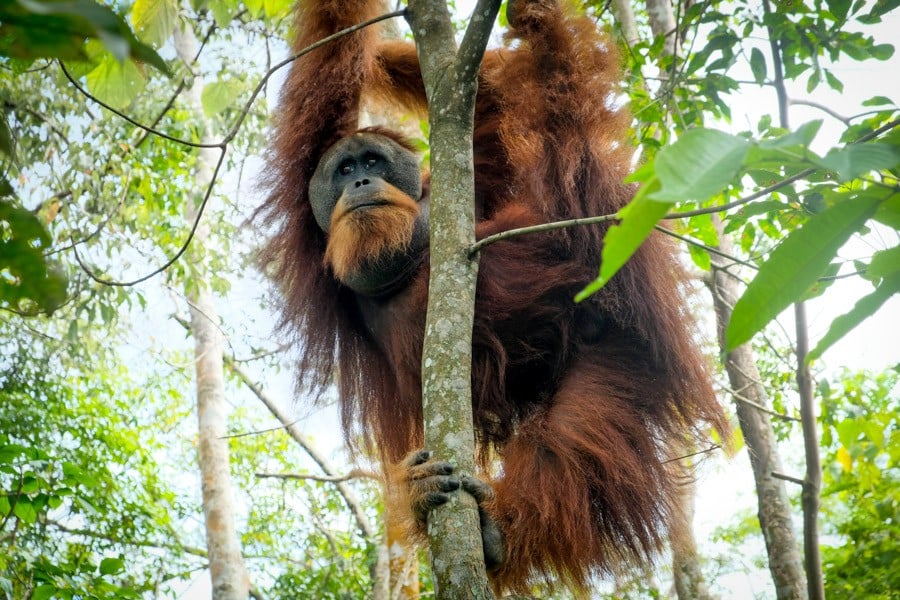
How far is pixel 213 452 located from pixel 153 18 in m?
6.11

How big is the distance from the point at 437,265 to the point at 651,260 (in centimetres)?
135

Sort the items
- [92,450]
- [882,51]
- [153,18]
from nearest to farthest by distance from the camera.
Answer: [153,18] < [882,51] < [92,450]

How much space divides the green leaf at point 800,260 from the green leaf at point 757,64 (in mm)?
2599

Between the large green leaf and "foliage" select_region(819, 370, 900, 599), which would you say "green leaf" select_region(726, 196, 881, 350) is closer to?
the large green leaf

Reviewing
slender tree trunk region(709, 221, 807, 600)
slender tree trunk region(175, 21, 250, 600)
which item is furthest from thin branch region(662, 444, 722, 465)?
slender tree trunk region(175, 21, 250, 600)

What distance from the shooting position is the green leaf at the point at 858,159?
0.77m

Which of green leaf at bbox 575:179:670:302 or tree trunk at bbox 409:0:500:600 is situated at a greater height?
tree trunk at bbox 409:0:500:600

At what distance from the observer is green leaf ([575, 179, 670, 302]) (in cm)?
72

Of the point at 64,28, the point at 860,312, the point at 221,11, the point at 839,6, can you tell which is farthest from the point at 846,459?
the point at 64,28

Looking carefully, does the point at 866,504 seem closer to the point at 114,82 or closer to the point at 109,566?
the point at 109,566

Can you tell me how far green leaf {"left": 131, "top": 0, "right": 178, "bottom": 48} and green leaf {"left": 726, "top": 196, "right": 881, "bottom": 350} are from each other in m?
2.52

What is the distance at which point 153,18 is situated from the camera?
2.84m

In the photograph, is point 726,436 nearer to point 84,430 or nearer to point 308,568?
point 308,568

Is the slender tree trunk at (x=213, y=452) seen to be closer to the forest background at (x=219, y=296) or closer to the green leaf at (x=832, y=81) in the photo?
the forest background at (x=219, y=296)
